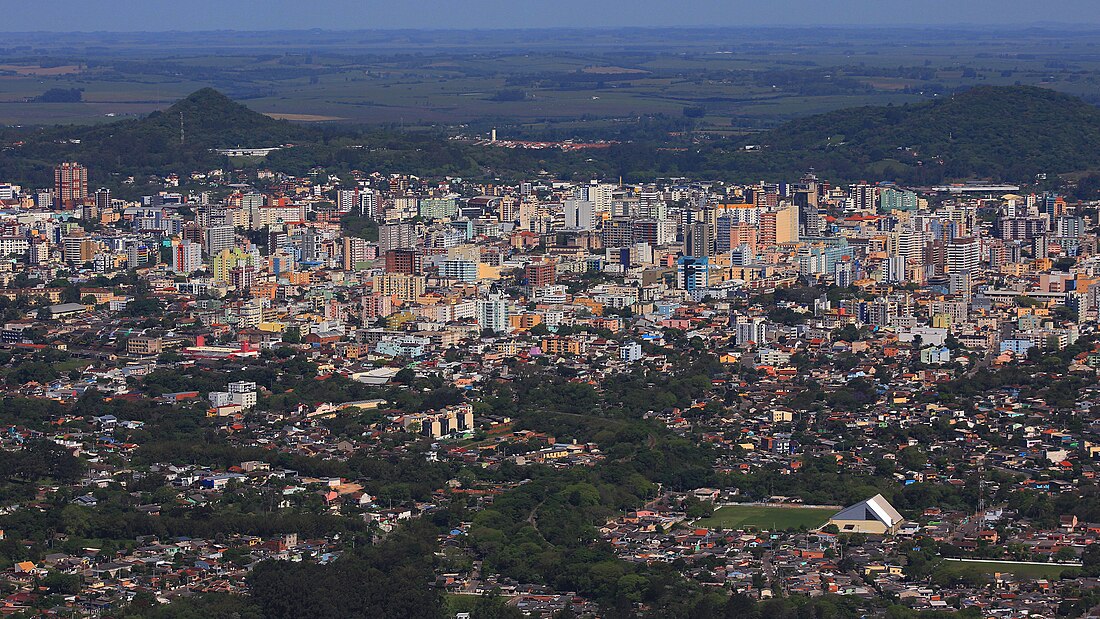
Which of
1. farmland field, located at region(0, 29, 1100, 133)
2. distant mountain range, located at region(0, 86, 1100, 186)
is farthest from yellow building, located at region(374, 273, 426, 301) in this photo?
farmland field, located at region(0, 29, 1100, 133)

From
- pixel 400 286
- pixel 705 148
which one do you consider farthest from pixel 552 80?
pixel 400 286

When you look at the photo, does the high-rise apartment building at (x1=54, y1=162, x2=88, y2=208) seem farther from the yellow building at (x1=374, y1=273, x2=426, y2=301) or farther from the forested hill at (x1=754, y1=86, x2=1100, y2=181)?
the forested hill at (x1=754, y1=86, x2=1100, y2=181)

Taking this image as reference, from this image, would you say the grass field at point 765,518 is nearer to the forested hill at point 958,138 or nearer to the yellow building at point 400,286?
the yellow building at point 400,286

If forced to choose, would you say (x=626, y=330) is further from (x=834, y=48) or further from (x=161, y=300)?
(x=834, y=48)

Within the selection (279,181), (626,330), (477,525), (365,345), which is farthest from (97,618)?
(279,181)

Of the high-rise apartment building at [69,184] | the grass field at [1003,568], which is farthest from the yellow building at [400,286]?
the grass field at [1003,568]

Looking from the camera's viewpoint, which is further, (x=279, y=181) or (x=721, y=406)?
(x=279, y=181)

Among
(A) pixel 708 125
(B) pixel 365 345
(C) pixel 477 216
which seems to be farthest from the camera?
(A) pixel 708 125
